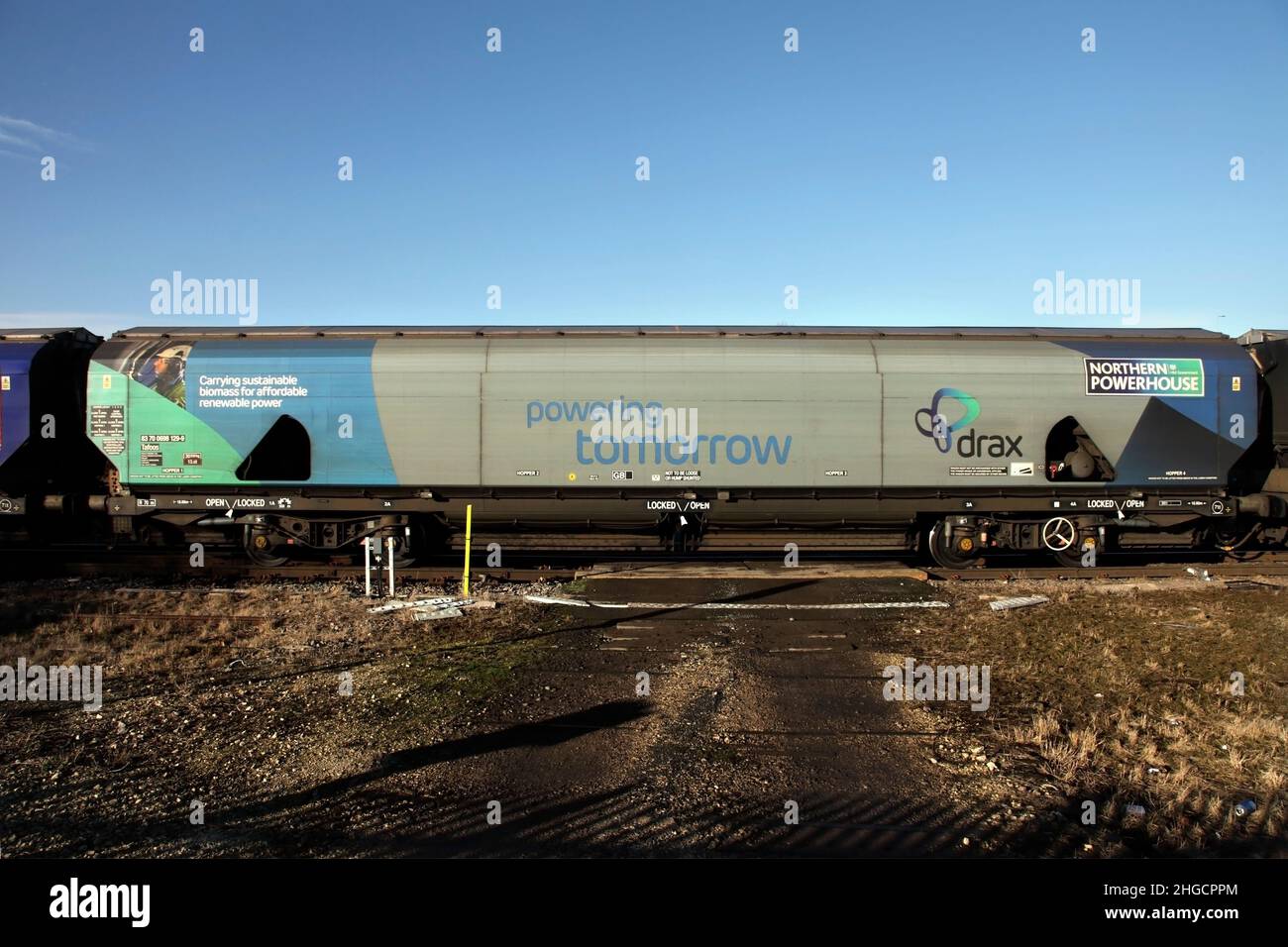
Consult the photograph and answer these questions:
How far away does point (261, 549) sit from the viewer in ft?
41.7

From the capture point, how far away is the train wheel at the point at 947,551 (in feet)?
42.4

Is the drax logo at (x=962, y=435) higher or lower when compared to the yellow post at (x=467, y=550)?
higher

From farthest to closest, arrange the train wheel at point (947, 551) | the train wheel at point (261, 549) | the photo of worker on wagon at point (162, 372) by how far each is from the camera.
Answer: the train wheel at point (947, 551) → the train wheel at point (261, 549) → the photo of worker on wagon at point (162, 372)

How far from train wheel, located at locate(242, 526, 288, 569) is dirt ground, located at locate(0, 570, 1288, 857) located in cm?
212

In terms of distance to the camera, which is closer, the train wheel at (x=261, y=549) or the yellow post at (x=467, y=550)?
the yellow post at (x=467, y=550)

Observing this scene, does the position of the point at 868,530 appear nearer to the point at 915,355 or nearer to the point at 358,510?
the point at 915,355

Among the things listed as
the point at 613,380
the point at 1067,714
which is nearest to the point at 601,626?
the point at 613,380

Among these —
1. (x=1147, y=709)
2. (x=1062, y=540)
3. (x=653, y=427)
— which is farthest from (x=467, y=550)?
(x=1062, y=540)

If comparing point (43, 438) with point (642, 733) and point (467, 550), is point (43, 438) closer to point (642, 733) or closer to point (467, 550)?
point (467, 550)

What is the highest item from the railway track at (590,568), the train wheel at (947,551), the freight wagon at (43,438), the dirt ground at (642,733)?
the freight wagon at (43,438)

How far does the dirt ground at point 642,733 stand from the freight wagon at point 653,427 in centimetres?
229

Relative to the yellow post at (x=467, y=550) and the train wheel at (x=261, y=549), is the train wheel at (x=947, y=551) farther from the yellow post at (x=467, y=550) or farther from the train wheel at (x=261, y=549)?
the train wheel at (x=261, y=549)

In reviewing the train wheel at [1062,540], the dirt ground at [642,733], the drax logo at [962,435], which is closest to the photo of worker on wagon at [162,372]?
the dirt ground at [642,733]

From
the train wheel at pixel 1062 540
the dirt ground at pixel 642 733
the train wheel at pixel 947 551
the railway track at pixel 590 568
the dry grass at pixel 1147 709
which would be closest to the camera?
the dirt ground at pixel 642 733
